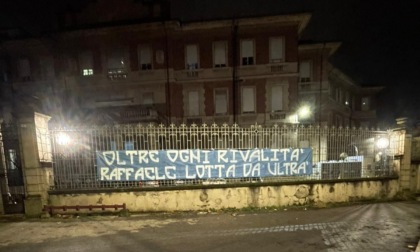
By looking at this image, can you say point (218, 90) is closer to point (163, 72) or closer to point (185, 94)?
point (185, 94)

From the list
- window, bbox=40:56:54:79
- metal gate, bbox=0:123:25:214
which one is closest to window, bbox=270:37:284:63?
metal gate, bbox=0:123:25:214

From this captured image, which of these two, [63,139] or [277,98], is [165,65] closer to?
[277,98]

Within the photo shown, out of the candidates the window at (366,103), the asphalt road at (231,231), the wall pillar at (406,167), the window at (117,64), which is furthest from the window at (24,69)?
the window at (366,103)

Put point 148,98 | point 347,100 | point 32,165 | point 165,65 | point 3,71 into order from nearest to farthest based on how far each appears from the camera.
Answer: point 32,165
point 165,65
point 148,98
point 3,71
point 347,100

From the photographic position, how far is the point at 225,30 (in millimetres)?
17500

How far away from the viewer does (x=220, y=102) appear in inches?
712

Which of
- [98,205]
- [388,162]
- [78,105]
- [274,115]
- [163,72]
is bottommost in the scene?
[98,205]

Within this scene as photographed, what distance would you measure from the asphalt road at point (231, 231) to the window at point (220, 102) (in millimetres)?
11376

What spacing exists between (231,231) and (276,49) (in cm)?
1478

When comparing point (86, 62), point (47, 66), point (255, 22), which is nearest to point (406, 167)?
point (255, 22)

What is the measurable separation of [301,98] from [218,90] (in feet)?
24.7

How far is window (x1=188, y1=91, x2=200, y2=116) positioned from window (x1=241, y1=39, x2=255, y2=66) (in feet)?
14.8

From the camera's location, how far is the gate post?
705cm

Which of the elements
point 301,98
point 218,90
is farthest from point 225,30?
point 301,98
